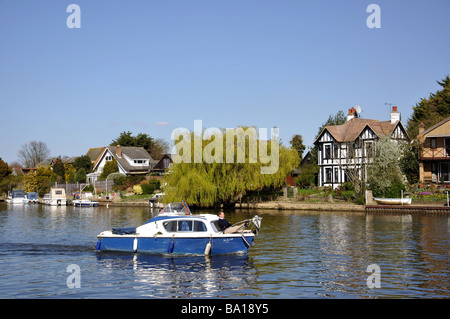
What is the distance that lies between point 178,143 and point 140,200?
16.6 metres

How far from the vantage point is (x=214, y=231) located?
2406 cm

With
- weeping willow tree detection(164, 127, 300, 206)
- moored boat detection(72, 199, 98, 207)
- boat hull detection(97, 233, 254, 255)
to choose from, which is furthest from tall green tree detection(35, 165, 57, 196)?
boat hull detection(97, 233, 254, 255)

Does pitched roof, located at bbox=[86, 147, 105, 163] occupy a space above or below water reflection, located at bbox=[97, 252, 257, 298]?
above

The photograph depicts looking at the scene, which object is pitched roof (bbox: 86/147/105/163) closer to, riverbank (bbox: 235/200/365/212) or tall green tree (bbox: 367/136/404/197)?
riverbank (bbox: 235/200/365/212)

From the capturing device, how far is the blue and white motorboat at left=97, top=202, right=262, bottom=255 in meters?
23.7

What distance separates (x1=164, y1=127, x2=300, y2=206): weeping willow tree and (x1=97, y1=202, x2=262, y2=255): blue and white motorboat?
29074 millimetres

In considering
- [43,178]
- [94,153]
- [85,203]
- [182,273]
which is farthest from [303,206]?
[94,153]

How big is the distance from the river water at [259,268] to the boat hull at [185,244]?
0.37 m

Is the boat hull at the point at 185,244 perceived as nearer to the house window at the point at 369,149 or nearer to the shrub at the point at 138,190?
the house window at the point at 369,149

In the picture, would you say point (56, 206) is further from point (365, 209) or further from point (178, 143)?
point (365, 209)

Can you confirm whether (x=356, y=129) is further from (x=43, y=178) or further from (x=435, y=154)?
(x=43, y=178)

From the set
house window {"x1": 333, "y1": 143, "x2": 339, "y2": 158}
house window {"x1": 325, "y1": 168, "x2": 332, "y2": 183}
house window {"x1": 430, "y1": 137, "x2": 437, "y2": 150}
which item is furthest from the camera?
house window {"x1": 325, "y1": 168, "x2": 332, "y2": 183}

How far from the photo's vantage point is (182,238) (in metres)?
24.0
